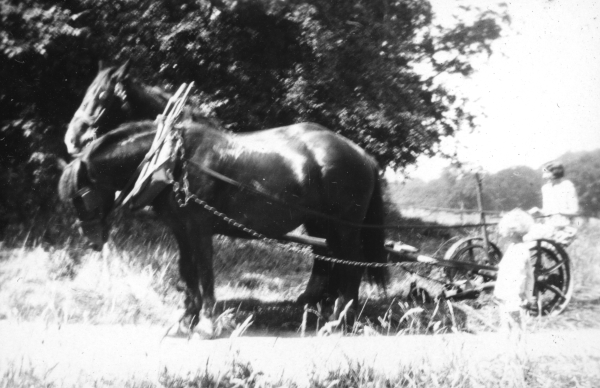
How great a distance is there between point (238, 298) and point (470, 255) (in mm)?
1689

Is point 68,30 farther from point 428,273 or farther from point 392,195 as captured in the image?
point 428,273

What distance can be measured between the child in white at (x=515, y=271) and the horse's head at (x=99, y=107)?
240 centimetres

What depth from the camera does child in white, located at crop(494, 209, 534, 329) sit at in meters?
3.06

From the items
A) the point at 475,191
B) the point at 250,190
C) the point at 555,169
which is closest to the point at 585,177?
the point at 555,169

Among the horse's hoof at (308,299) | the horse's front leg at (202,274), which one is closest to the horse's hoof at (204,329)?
the horse's front leg at (202,274)

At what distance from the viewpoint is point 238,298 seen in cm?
309

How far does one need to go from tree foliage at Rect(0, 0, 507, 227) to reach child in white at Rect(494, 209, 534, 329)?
673 millimetres

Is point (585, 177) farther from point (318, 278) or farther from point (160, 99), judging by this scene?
point (160, 99)

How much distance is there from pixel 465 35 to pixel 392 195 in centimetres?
112

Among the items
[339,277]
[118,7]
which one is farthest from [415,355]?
[118,7]

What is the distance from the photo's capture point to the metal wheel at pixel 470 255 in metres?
3.54

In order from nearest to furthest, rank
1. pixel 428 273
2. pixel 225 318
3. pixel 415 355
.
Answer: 1. pixel 415 355
2. pixel 225 318
3. pixel 428 273

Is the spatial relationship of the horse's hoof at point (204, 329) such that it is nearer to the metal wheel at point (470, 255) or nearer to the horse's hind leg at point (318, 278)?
the horse's hind leg at point (318, 278)

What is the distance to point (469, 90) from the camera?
326 cm
